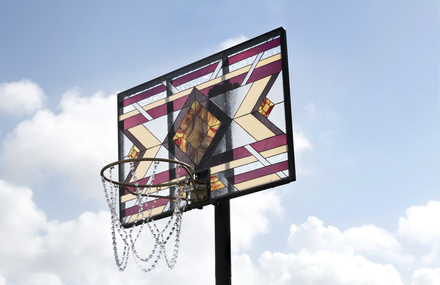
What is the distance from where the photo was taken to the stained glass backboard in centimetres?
528

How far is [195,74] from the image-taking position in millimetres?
6031

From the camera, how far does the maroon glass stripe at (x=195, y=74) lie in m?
5.91

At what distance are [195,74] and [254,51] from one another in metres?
0.72

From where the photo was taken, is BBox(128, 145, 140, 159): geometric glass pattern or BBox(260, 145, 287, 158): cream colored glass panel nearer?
BBox(260, 145, 287, 158): cream colored glass panel

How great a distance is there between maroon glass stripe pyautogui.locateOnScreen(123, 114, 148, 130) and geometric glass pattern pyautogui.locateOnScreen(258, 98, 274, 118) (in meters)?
1.51

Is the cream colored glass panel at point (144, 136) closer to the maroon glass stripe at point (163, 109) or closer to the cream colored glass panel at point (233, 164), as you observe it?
the maroon glass stripe at point (163, 109)

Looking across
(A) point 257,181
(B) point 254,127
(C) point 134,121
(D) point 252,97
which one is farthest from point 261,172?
(C) point 134,121

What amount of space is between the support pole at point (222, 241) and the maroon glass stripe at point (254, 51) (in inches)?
56.0

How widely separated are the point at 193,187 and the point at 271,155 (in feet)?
2.68

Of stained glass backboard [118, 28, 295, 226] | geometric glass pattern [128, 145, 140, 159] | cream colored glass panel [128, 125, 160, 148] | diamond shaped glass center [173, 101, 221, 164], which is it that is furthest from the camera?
geometric glass pattern [128, 145, 140, 159]

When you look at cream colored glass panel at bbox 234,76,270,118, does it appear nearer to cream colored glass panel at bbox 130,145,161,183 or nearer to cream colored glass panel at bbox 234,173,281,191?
cream colored glass panel at bbox 234,173,281,191

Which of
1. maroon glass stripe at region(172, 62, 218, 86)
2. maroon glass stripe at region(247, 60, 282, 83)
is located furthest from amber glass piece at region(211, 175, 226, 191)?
maroon glass stripe at region(172, 62, 218, 86)

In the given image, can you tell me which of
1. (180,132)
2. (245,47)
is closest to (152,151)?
(180,132)

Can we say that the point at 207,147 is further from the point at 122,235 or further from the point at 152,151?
the point at 122,235
